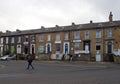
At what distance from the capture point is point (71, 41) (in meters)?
67.4

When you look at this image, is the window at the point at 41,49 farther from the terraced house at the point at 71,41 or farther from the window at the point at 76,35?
the window at the point at 76,35

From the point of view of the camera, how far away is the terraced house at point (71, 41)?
6128 centimetres

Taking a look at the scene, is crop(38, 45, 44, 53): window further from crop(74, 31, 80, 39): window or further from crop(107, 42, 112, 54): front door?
crop(107, 42, 112, 54): front door

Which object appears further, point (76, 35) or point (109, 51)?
point (76, 35)

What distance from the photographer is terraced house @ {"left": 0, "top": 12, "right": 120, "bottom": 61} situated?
61.3 m

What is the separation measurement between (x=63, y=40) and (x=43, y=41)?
636 centimetres

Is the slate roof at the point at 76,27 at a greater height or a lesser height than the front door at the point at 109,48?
greater

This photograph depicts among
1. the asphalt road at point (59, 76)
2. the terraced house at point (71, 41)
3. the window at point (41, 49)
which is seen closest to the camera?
the asphalt road at point (59, 76)

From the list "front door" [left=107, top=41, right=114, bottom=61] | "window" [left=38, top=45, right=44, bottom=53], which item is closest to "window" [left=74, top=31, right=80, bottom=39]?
"front door" [left=107, top=41, right=114, bottom=61]

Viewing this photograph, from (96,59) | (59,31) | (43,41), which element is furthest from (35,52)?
(96,59)

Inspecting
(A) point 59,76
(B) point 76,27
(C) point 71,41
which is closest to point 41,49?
(C) point 71,41

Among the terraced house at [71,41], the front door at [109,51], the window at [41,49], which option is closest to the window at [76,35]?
the terraced house at [71,41]

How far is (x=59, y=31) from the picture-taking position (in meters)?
69.6

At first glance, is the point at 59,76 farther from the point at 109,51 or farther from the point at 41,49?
the point at 41,49
